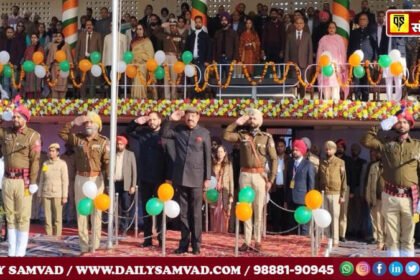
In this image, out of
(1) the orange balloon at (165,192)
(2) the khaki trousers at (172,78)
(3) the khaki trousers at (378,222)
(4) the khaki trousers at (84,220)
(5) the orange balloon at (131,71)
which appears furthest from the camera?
(2) the khaki trousers at (172,78)

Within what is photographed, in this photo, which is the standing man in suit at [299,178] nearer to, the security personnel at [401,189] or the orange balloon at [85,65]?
the security personnel at [401,189]

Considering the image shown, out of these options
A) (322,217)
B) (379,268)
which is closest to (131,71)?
(322,217)

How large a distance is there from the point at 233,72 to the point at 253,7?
4.69 m

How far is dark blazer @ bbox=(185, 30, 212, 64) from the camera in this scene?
1491 cm

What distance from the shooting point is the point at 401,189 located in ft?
30.7

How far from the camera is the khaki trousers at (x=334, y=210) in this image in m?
12.2

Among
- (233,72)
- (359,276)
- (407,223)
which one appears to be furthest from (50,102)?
(359,276)

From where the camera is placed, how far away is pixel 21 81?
50.5 feet

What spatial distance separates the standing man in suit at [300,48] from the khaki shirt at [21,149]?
574 centimetres

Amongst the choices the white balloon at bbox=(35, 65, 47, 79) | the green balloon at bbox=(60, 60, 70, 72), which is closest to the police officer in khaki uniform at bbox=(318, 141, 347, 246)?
the green balloon at bbox=(60, 60, 70, 72)

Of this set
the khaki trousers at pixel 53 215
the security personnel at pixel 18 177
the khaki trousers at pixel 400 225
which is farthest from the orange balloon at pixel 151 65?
the khaki trousers at pixel 400 225

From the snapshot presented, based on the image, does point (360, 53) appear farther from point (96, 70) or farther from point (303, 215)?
point (96, 70)

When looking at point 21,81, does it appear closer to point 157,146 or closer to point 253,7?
point 157,146

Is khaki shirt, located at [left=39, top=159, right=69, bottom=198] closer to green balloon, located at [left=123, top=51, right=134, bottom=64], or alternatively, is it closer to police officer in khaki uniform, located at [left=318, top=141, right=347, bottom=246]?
green balloon, located at [left=123, top=51, right=134, bottom=64]
